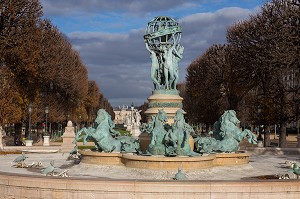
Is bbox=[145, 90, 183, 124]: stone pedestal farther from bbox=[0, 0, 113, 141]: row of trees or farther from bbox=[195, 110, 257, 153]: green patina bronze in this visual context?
bbox=[0, 0, 113, 141]: row of trees

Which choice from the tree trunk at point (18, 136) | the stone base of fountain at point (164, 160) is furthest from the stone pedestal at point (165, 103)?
the tree trunk at point (18, 136)

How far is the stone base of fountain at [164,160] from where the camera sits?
1620 cm

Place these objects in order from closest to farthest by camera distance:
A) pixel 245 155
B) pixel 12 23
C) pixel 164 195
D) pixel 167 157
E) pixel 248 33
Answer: pixel 164 195, pixel 167 157, pixel 245 155, pixel 12 23, pixel 248 33

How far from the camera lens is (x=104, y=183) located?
11.7 meters

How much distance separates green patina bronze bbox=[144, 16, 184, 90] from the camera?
21469 millimetres

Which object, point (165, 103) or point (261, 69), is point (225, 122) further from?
point (261, 69)

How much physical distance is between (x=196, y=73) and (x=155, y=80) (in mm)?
36070

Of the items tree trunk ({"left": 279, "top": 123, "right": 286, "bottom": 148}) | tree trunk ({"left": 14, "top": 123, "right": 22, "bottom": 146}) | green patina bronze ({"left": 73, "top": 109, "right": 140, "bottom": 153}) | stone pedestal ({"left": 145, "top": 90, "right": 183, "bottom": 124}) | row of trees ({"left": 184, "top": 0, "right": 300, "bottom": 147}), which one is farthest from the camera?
tree trunk ({"left": 14, "top": 123, "right": 22, "bottom": 146})

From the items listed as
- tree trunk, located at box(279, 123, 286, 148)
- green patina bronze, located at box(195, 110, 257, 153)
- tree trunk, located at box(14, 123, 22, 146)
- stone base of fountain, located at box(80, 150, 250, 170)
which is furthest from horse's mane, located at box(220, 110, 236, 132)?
tree trunk, located at box(14, 123, 22, 146)

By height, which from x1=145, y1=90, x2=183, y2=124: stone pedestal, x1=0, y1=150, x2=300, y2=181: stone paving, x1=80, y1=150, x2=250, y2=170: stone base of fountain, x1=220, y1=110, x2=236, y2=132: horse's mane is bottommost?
x1=0, y1=150, x2=300, y2=181: stone paving

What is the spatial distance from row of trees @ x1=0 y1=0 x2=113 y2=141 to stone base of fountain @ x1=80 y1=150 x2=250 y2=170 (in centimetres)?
1666

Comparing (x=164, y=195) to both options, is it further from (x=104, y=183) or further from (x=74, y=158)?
(x=74, y=158)

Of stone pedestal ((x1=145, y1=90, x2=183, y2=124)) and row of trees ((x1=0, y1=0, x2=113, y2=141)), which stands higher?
row of trees ((x1=0, y1=0, x2=113, y2=141))

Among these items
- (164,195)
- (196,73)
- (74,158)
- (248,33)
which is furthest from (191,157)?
(196,73)
